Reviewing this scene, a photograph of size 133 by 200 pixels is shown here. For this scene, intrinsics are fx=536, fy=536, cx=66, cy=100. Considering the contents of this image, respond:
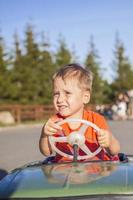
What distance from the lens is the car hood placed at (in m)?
2.64

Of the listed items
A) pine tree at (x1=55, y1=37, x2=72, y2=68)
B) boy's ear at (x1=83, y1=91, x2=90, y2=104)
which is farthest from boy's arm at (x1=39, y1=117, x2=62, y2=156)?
pine tree at (x1=55, y1=37, x2=72, y2=68)

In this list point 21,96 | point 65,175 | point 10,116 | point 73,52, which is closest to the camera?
point 65,175

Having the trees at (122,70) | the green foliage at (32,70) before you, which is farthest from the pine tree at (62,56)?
the trees at (122,70)

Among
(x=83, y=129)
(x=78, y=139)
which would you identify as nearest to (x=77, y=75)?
(x=83, y=129)

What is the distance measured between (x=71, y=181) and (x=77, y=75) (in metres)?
1.18

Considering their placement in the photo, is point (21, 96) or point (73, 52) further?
point (73, 52)

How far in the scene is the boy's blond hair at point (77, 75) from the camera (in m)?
3.79

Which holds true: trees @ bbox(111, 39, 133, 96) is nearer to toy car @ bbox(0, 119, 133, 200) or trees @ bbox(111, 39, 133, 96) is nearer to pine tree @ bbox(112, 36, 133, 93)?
pine tree @ bbox(112, 36, 133, 93)

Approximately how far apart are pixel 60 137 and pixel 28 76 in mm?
36109

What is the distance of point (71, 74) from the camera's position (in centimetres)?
381

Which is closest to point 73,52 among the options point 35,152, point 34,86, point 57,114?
point 34,86

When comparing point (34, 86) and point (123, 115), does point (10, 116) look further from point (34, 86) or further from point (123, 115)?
point (34, 86)

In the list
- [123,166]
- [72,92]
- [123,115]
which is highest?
[72,92]

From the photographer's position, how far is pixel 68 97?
150 inches
